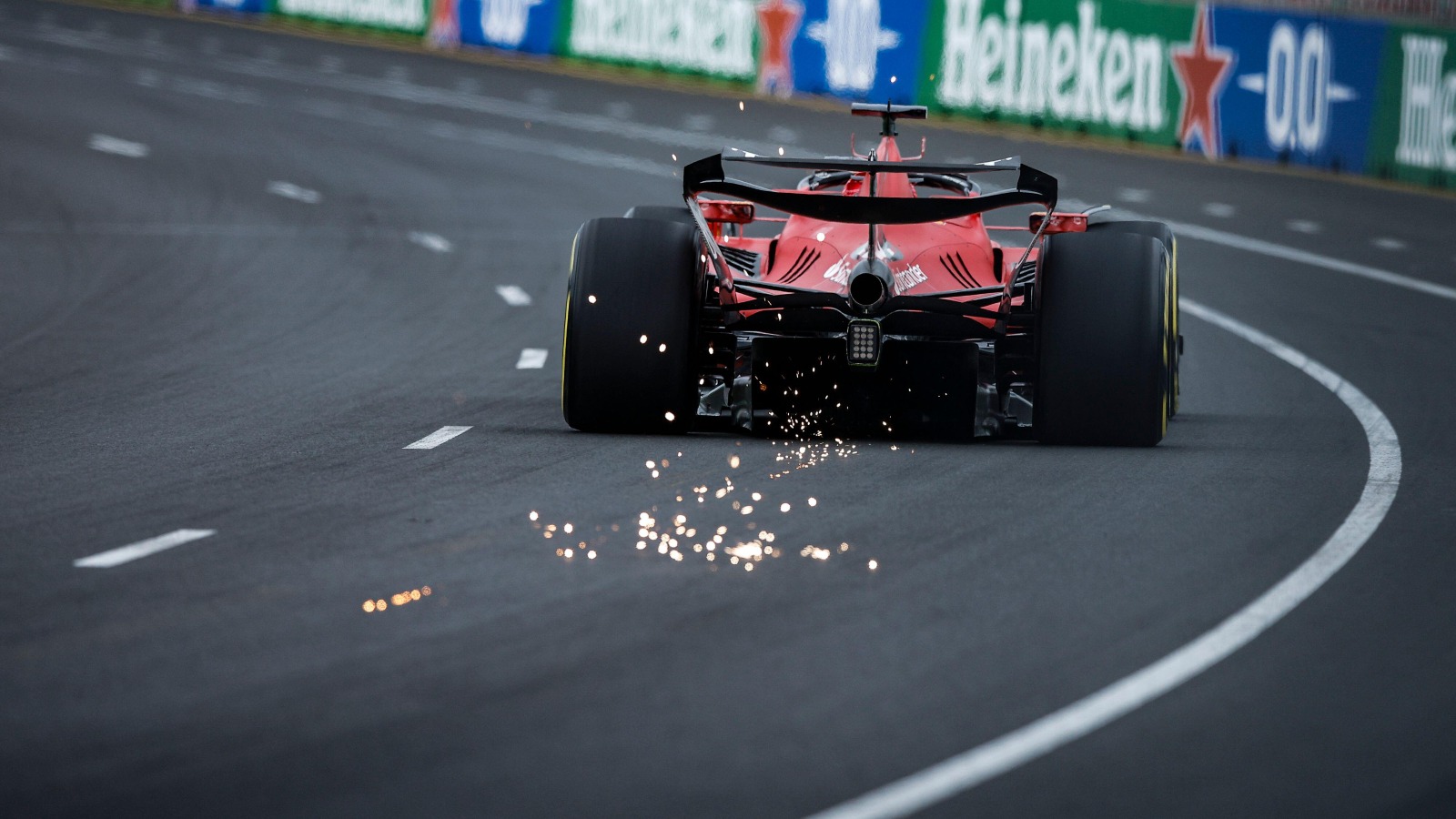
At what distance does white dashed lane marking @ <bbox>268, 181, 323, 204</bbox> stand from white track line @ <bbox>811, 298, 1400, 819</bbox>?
57.9 ft

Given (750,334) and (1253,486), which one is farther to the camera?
(750,334)

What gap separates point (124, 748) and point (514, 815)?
111cm

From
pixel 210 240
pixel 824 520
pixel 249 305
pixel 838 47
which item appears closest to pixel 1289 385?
pixel 824 520

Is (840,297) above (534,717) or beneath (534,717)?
above

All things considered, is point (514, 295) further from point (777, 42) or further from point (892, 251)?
point (777, 42)

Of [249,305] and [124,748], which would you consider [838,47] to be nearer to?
[249,305]

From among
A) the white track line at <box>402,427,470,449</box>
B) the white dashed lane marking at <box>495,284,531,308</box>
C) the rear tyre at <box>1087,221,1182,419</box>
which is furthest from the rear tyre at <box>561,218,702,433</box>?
the white dashed lane marking at <box>495,284,531,308</box>

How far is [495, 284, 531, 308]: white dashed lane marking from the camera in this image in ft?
61.9

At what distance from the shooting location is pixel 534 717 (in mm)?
6066

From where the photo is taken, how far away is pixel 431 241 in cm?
2297

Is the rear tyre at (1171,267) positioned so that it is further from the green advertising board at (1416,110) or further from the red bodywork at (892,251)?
the green advertising board at (1416,110)

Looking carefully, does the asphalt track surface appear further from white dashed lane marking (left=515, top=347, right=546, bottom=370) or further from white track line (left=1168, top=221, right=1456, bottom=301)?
white track line (left=1168, top=221, right=1456, bottom=301)

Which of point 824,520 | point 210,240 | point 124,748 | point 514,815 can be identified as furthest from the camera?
point 210,240

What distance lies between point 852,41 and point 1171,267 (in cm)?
2513
